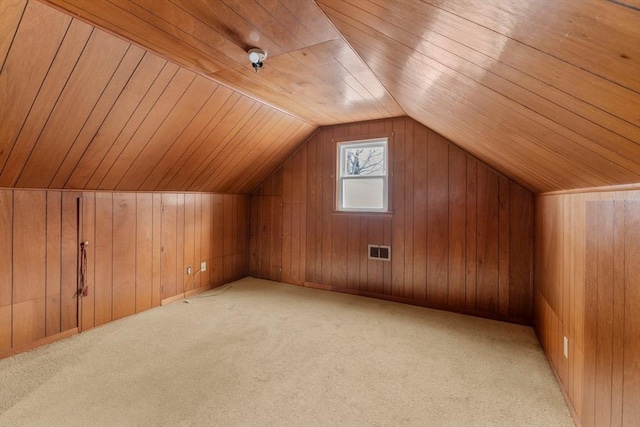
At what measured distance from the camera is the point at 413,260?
363 cm

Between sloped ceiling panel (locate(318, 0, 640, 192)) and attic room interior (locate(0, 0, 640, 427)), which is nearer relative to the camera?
sloped ceiling panel (locate(318, 0, 640, 192))

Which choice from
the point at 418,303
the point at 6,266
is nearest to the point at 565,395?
the point at 418,303

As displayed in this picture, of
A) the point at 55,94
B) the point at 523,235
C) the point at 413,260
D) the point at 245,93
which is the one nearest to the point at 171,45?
the point at 55,94

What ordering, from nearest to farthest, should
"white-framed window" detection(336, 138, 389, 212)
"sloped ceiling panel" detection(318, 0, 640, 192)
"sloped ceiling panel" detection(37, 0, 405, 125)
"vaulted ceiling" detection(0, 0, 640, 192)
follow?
"sloped ceiling panel" detection(318, 0, 640, 192) → "vaulted ceiling" detection(0, 0, 640, 192) → "sloped ceiling panel" detection(37, 0, 405, 125) → "white-framed window" detection(336, 138, 389, 212)

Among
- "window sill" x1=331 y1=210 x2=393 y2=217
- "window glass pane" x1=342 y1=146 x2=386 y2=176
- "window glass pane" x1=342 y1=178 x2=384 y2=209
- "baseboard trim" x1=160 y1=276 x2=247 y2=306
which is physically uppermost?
"window glass pane" x1=342 y1=146 x2=386 y2=176

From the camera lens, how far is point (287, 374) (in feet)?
7.19

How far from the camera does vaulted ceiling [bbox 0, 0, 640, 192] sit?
0.76 metres

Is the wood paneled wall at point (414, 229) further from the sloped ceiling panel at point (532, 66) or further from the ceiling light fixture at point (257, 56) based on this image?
the ceiling light fixture at point (257, 56)

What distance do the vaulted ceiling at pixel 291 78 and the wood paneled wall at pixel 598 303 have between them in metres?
0.17

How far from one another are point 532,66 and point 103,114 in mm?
2495

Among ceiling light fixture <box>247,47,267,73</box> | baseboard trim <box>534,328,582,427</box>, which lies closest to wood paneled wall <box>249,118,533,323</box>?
baseboard trim <box>534,328,582,427</box>

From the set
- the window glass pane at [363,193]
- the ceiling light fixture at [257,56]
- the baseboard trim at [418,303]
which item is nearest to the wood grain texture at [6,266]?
the ceiling light fixture at [257,56]

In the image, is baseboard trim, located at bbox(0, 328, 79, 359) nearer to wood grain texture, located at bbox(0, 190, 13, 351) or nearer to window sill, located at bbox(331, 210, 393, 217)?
wood grain texture, located at bbox(0, 190, 13, 351)

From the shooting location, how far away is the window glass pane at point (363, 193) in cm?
392
